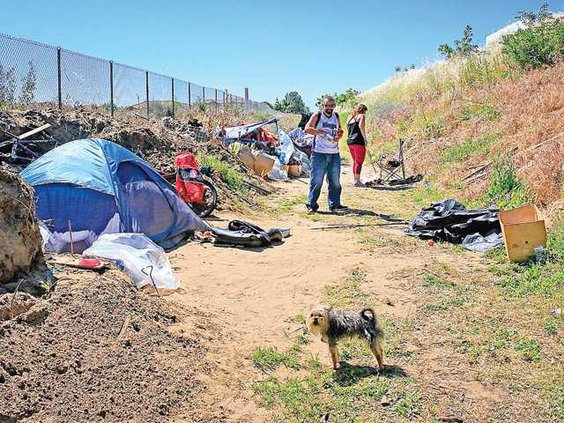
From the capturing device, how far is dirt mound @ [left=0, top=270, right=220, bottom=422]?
2.93 m

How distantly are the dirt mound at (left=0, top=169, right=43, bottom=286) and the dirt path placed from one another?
150cm

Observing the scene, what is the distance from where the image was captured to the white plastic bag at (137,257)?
4.88 metres

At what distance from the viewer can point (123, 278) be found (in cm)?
448

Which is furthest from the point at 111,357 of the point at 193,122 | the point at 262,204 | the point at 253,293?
the point at 193,122


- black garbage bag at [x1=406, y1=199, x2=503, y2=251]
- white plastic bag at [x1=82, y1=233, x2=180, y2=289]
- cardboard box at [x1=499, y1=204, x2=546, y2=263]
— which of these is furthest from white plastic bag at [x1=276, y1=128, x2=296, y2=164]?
white plastic bag at [x1=82, y1=233, x2=180, y2=289]

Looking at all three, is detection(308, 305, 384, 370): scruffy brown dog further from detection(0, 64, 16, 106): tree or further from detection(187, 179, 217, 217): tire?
detection(0, 64, 16, 106): tree

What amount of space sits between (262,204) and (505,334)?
7031 millimetres

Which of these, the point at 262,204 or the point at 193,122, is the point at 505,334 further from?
the point at 193,122

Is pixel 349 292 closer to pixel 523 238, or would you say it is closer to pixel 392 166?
pixel 523 238

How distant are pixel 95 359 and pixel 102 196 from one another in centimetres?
320

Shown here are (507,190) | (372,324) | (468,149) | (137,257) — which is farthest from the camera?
(468,149)

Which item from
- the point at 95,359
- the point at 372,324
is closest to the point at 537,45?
the point at 372,324

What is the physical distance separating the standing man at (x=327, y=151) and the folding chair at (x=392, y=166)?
3873 mm

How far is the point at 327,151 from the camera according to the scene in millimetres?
9555
